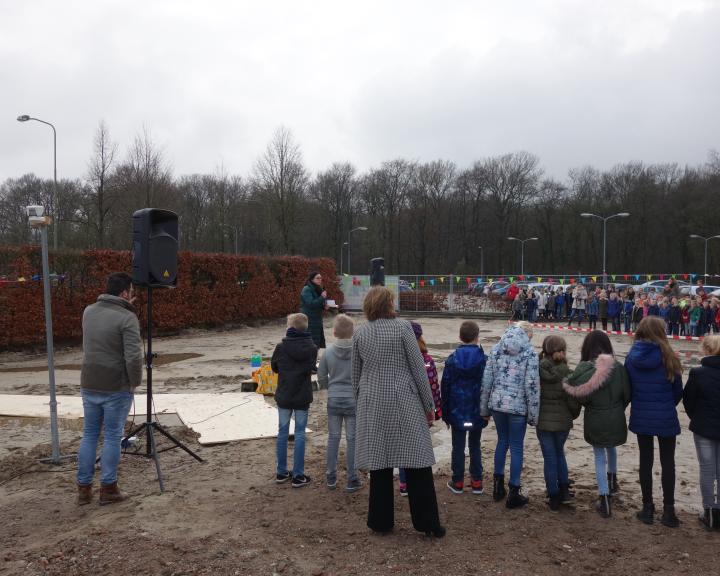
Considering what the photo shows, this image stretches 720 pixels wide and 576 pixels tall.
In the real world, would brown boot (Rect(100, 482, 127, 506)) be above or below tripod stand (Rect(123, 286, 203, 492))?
below

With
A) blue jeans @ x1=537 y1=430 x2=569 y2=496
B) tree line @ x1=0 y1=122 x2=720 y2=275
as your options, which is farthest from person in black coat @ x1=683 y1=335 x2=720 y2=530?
tree line @ x1=0 y1=122 x2=720 y2=275

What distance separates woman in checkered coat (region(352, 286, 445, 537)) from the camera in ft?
13.3

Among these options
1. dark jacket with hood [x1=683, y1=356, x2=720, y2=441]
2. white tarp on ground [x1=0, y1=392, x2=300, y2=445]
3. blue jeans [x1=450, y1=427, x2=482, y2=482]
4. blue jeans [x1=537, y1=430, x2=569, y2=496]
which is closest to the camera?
dark jacket with hood [x1=683, y1=356, x2=720, y2=441]

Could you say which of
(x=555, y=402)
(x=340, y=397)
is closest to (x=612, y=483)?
(x=555, y=402)

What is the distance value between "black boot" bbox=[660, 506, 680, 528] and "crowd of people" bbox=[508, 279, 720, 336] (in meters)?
10.6

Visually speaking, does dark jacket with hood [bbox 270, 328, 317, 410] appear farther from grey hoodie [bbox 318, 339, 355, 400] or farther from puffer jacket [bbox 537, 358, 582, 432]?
puffer jacket [bbox 537, 358, 582, 432]

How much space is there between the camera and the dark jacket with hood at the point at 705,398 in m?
4.40

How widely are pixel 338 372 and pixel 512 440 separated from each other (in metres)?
1.60

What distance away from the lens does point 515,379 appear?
4.73m

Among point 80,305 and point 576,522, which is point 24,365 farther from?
point 576,522

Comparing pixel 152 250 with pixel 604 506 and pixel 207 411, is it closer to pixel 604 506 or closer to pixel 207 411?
pixel 207 411

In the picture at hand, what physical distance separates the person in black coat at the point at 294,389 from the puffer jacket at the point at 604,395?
2.28 metres

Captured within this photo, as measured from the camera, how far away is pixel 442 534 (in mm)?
4203

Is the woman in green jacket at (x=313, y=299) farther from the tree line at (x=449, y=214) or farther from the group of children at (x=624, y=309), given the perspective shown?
the tree line at (x=449, y=214)
